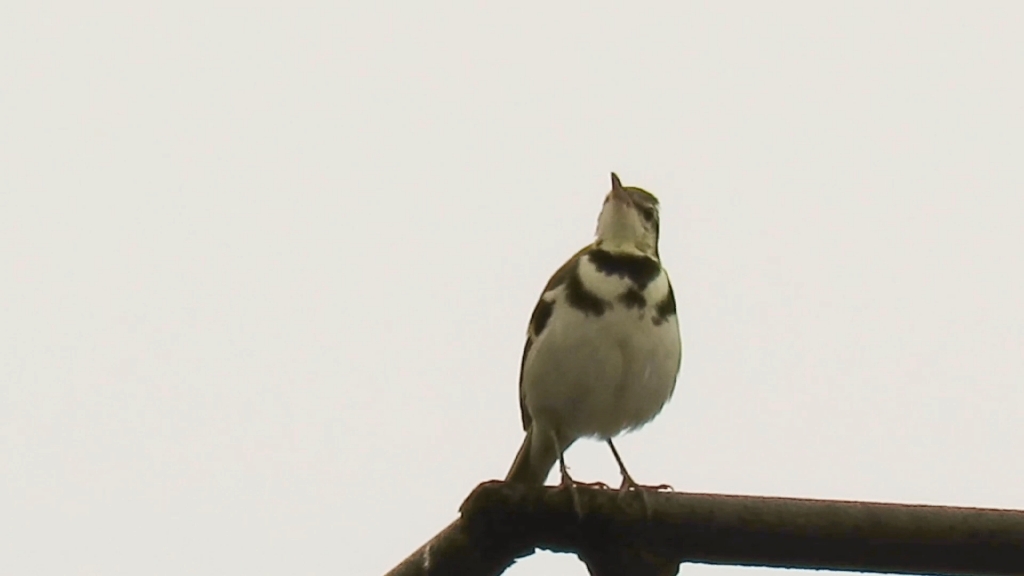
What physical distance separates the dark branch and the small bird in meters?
1.90

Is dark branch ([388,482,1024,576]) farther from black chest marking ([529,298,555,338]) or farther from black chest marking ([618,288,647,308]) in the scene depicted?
black chest marking ([529,298,555,338])

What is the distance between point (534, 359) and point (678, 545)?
7.72 feet

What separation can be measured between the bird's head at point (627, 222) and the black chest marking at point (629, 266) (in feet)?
0.25

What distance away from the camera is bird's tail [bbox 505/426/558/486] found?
4.90 m

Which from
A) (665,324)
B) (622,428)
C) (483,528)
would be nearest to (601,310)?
(665,324)

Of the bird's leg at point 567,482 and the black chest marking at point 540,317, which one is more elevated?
the black chest marking at point 540,317

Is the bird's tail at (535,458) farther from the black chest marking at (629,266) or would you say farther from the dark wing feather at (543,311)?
the black chest marking at (629,266)

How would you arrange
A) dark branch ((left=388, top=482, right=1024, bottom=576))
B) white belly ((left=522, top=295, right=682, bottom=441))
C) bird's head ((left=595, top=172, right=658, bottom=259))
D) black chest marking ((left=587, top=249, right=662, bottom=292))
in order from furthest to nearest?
1. bird's head ((left=595, top=172, right=658, bottom=259))
2. black chest marking ((left=587, top=249, right=662, bottom=292))
3. white belly ((left=522, top=295, right=682, bottom=441))
4. dark branch ((left=388, top=482, right=1024, bottom=576))

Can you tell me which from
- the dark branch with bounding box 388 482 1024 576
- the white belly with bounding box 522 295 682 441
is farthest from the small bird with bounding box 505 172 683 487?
the dark branch with bounding box 388 482 1024 576

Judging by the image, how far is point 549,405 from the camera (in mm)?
4957

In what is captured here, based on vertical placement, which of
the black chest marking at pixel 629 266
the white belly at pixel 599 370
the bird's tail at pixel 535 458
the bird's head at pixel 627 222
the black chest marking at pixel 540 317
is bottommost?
the bird's tail at pixel 535 458

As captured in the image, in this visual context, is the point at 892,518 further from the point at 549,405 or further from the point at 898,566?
the point at 549,405

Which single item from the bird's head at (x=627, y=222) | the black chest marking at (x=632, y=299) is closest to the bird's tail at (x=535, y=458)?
the black chest marking at (x=632, y=299)

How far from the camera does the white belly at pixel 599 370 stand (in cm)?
475
